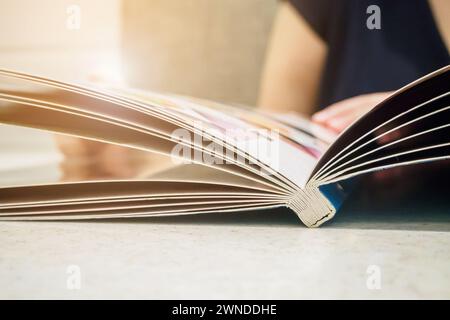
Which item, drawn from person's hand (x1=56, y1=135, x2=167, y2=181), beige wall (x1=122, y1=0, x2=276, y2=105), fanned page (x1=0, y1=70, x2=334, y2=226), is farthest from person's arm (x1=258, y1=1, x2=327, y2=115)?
fanned page (x1=0, y1=70, x2=334, y2=226)

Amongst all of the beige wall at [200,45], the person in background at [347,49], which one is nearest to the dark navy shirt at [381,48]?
the person in background at [347,49]

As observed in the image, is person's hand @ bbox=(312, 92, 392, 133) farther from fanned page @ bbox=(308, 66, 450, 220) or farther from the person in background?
fanned page @ bbox=(308, 66, 450, 220)

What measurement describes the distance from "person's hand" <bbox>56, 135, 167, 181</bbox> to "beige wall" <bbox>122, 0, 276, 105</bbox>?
0.61 m

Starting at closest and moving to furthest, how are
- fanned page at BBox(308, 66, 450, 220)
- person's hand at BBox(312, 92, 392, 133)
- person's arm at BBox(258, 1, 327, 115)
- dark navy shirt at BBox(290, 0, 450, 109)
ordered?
fanned page at BBox(308, 66, 450, 220)
person's hand at BBox(312, 92, 392, 133)
dark navy shirt at BBox(290, 0, 450, 109)
person's arm at BBox(258, 1, 327, 115)

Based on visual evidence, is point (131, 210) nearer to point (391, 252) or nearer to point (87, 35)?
point (391, 252)

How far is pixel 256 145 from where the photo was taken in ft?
1.55

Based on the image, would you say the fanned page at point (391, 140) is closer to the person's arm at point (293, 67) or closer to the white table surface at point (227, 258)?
the white table surface at point (227, 258)

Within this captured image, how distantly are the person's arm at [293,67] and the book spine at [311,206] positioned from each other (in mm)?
664

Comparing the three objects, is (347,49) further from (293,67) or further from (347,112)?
(347,112)

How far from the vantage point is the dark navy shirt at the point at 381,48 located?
0.97 meters

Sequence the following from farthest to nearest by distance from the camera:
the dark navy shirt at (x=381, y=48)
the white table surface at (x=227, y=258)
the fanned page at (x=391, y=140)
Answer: the dark navy shirt at (x=381, y=48) → the fanned page at (x=391, y=140) → the white table surface at (x=227, y=258)

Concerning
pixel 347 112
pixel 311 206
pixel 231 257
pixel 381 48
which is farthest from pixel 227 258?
pixel 381 48

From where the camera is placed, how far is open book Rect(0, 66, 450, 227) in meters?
0.43
